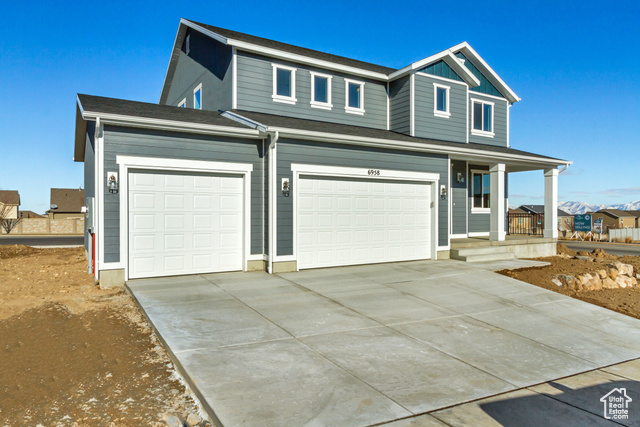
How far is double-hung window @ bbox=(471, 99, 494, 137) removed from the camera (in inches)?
620

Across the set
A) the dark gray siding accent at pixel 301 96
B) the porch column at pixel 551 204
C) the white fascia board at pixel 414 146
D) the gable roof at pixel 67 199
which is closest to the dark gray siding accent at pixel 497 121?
the white fascia board at pixel 414 146

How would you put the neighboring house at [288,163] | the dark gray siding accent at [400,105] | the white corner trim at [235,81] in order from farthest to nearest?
the dark gray siding accent at [400,105] < the white corner trim at [235,81] < the neighboring house at [288,163]

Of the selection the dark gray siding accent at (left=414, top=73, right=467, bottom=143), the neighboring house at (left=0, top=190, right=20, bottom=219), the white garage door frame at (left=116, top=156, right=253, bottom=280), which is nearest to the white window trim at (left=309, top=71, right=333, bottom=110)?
the dark gray siding accent at (left=414, top=73, right=467, bottom=143)

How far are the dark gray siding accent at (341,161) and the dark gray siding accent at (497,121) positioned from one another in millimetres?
4472

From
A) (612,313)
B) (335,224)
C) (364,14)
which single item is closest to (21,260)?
(335,224)

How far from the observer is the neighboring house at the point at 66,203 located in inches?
1750

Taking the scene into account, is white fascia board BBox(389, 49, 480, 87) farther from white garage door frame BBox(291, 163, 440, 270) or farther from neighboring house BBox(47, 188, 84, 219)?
neighboring house BBox(47, 188, 84, 219)

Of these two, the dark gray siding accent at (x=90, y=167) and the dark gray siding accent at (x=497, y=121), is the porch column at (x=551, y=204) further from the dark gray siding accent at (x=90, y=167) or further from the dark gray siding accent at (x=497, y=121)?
the dark gray siding accent at (x=90, y=167)

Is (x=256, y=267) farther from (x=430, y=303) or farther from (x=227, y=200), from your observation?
(x=430, y=303)

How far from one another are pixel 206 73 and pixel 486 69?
1025 centimetres

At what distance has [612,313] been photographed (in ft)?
23.6

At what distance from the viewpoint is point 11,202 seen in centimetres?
5016

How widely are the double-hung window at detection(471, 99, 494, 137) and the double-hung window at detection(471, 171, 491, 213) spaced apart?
1.59 metres

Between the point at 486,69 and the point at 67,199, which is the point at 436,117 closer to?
the point at 486,69
